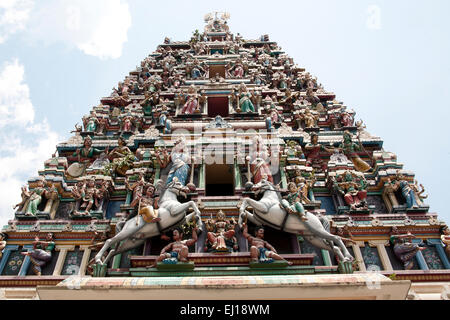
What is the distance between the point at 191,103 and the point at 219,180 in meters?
4.74

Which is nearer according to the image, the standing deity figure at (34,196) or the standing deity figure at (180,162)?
the standing deity figure at (34,196)

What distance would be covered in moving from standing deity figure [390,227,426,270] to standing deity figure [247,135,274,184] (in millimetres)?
3416

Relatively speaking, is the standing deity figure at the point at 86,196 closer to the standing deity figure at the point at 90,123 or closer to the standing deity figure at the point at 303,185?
the standing deity figure at the point at 90,123

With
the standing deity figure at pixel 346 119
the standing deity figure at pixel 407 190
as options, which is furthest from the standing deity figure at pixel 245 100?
the standing deity figure at pixel 407 190

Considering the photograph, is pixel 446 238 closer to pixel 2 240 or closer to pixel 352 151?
pixel 352 151

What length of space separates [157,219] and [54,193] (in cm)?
406

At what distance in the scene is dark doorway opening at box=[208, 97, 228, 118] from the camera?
18.4 meters

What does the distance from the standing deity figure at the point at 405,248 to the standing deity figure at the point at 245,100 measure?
314 inches

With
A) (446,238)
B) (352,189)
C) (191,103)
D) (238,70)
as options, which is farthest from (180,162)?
(238,70)

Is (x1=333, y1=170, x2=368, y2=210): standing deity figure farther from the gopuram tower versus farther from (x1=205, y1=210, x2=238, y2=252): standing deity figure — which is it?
(x1=205, y1=210, x2=238, y2=252): standing deity figure

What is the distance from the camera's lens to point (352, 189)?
11766 millimetres

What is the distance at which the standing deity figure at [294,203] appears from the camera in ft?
31.6

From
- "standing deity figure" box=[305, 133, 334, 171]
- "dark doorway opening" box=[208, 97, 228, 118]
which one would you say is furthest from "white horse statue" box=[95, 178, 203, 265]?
"dark doorway opening" box=[208, 97, 228, 118]
